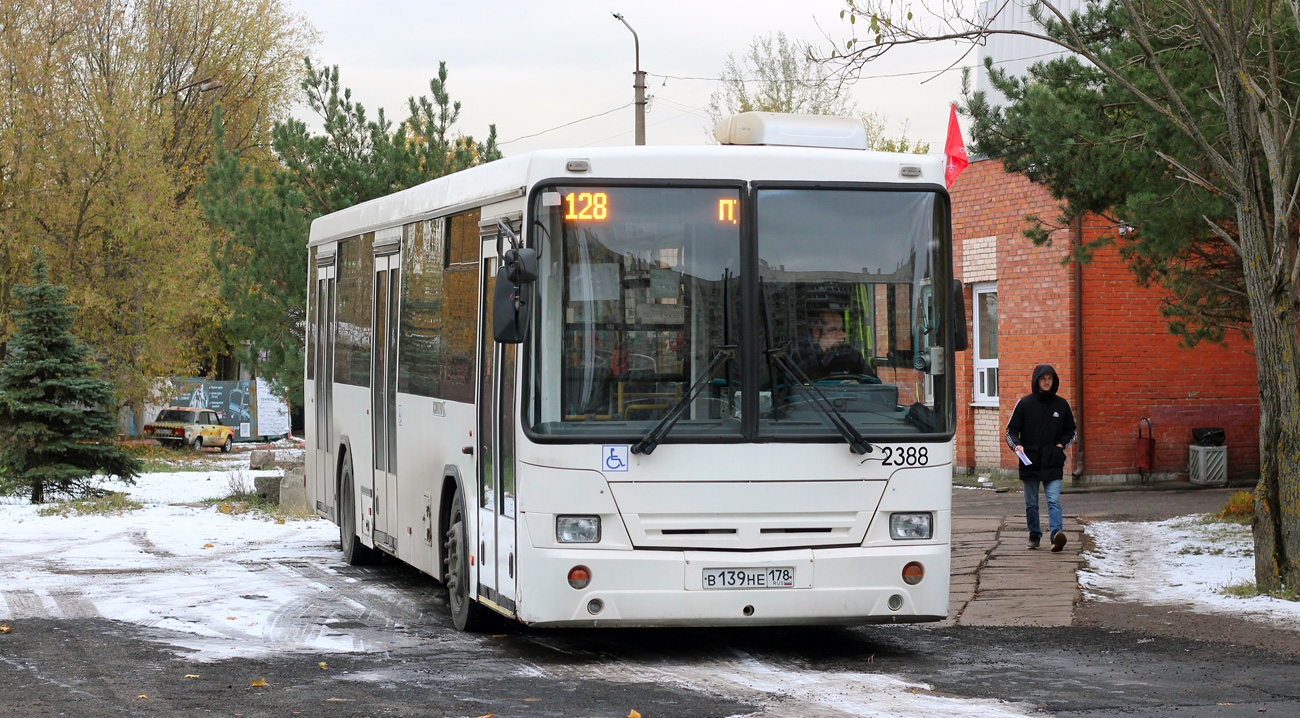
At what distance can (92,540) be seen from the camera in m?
16.6

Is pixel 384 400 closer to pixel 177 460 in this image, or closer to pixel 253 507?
pixel 253 507

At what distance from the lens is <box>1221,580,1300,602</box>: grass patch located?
36.0 ft

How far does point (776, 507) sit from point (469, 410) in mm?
2216

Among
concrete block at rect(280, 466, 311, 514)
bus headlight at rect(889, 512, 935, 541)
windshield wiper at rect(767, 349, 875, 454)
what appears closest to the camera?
windshield wiper at rect(767, 349, 875, 454)

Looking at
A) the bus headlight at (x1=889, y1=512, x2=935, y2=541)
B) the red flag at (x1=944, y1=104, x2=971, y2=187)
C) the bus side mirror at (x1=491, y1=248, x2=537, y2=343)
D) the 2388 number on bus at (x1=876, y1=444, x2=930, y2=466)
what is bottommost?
the bus headlight at (x1=889, y1=512, x2=935, y2=541)

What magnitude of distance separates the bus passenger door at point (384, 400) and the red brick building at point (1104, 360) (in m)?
12.2

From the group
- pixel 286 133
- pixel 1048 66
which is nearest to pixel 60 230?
pixel 286 133

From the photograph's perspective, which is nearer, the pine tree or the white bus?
the white bus

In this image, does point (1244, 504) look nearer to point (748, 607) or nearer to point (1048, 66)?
point (1048, 66)

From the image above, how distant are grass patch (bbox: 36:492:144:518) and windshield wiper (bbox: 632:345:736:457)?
1303 cm

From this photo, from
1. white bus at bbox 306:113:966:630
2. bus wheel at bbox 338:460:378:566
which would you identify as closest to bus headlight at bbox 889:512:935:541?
white bus at bbox 306:113:966:630

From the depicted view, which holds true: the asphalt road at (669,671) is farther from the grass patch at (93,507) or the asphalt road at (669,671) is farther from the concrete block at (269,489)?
the concrete block at (269,489)

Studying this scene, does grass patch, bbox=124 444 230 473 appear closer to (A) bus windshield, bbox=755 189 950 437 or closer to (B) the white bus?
(B) the white bus

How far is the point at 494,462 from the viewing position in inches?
367
